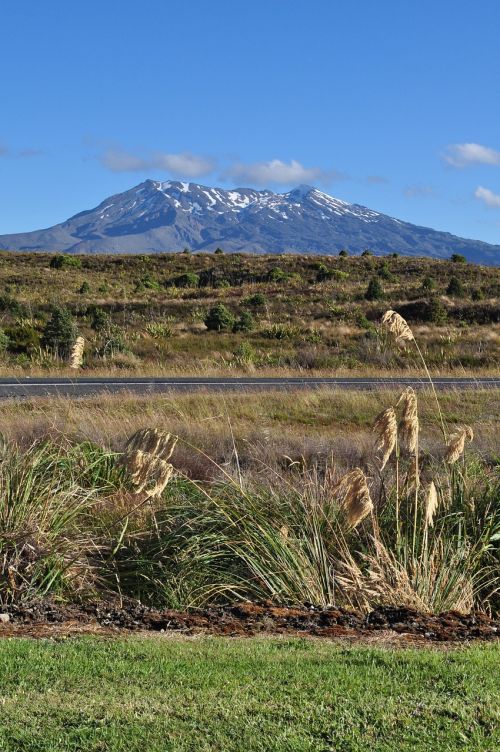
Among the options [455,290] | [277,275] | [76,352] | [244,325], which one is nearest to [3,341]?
[244,325]

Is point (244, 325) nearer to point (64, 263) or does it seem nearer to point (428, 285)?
point (428, 285)

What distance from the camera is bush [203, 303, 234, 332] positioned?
36750mm

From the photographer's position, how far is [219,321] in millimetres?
36781

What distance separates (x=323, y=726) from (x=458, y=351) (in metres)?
27.4

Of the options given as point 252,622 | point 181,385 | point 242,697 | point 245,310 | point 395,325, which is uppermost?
point 395,325

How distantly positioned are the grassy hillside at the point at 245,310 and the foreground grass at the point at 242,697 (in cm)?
1776

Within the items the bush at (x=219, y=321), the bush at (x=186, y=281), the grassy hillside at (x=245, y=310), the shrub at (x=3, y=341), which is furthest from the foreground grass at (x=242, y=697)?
the bush at (x=186, y=281)

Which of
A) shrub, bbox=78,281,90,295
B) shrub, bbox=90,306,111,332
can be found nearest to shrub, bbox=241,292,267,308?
shrub, bbox=90,306,111,332

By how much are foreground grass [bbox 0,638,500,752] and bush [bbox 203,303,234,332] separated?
31556 mm

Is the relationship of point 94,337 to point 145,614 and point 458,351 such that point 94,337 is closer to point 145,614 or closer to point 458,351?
point 458,351

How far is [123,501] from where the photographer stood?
816cm

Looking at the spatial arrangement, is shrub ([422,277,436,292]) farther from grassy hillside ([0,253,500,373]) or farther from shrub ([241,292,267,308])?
shrub ([241,292,267,308])

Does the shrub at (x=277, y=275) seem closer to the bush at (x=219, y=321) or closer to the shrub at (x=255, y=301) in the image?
the shrub at (x=255, y=301)

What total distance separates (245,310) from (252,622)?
36630 millimetres
